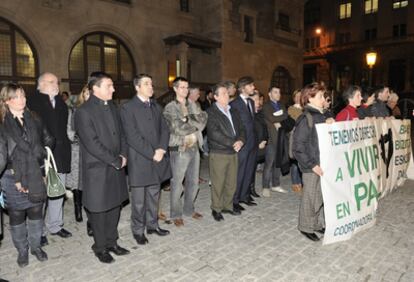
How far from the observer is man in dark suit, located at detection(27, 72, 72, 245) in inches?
180

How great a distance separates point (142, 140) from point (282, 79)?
21377 mm

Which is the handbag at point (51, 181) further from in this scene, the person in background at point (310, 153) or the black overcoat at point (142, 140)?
the person in background at point (310, 153)

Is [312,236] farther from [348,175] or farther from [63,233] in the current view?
[63,233]

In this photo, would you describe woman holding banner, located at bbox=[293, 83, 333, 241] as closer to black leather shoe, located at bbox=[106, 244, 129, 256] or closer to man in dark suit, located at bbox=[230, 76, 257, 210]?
man in dark suit, located at bbox=[230, 76, 257, 210]

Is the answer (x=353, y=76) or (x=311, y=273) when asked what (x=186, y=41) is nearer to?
(x=311, y=273)

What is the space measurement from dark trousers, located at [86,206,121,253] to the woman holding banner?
252cm

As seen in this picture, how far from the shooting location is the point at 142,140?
438 centimetres

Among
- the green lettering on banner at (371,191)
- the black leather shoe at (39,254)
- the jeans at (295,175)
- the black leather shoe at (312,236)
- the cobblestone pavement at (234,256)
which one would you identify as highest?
the green lettering on banner at (371,191)

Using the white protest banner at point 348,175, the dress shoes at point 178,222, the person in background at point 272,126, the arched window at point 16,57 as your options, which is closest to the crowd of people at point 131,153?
the dress shoes at point 178,222

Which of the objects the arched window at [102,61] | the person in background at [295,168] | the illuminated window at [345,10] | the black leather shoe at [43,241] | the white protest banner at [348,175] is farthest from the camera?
the illuminated window at [345,10]

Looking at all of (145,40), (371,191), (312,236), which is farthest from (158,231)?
(145,40)

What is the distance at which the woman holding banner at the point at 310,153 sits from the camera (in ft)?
14.3

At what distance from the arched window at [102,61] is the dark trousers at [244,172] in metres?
10.6

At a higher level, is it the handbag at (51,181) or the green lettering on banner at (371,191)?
the handbag at (51,181)
